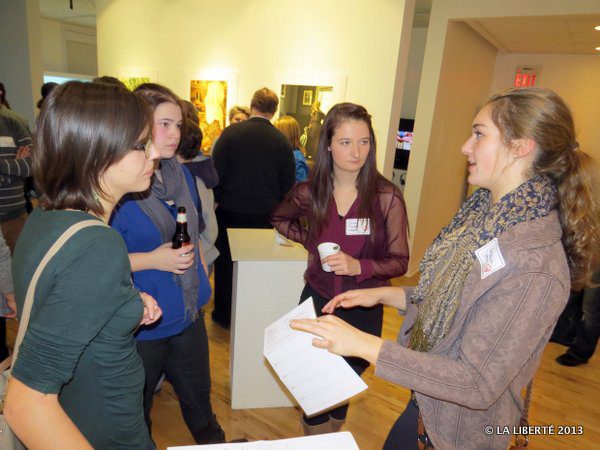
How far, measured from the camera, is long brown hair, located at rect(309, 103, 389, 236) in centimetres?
173

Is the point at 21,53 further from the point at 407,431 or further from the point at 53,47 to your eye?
the point at 53,47

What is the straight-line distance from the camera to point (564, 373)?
3148mm

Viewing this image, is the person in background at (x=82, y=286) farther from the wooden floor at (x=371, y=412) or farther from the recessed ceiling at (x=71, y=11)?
the recessed ceiling at (x=71, y=11)

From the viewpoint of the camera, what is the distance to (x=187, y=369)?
1.69 m

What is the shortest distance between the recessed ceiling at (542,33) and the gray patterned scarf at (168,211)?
3935 millimetres

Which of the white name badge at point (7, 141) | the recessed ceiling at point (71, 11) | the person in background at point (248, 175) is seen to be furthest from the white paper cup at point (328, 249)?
the recessed ceiling at point (71, 11)

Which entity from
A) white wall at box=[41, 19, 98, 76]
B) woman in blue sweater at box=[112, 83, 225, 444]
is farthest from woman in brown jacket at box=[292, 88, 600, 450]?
white wall at box=[41, 19, 98, 76]

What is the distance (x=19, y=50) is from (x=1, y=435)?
4.99 metres

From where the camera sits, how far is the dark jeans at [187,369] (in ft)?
5.02

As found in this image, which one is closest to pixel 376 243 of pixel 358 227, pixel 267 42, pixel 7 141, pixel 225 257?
pixel 358 227

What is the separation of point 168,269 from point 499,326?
3.54 ft

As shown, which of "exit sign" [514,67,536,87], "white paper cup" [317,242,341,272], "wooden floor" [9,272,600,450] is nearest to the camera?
"white paper cup" [317,242,341,272]

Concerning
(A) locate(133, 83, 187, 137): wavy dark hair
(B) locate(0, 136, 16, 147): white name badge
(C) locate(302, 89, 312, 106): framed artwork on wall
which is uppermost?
(C) locate(302, 89, 312, 106): framed artwork on wall

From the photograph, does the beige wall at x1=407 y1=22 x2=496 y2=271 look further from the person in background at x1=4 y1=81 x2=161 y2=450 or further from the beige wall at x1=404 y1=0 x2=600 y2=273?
the person in background at x1=4 y1=81 x2=161 y2=450
